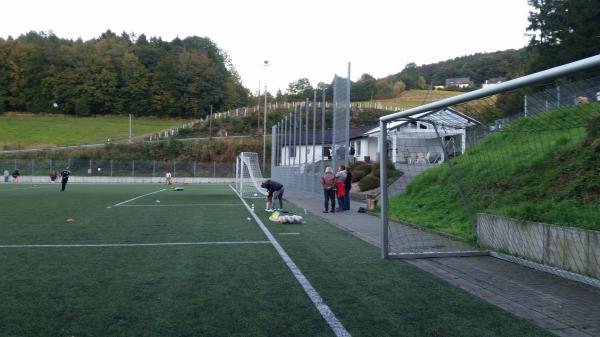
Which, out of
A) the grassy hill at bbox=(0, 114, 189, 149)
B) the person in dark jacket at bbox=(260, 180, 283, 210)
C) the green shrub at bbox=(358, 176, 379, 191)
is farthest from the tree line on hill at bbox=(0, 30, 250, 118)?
the person in dark jacket at bbox=(260, 180, 283, 210)

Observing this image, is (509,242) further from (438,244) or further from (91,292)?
(91,292)

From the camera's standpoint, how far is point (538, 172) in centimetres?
1054

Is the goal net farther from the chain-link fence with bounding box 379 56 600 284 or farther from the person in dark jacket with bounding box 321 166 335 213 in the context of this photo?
the chain-link fence with bounding box 379 56 600 284

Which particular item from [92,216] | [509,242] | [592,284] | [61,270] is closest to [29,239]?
[61,270]

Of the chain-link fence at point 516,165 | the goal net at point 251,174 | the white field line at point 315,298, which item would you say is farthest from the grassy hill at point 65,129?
the white field line at point 315,298

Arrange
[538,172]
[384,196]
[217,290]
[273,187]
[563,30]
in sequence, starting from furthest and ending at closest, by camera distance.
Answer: [563,30]
[273,187]
[538,172]
[384,196]
[217,290]

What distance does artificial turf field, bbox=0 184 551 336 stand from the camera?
5.14 m

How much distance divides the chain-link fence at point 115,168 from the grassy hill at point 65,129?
17004 millimetres

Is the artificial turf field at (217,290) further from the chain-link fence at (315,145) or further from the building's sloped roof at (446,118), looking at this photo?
the chain-link fence at (315,145)

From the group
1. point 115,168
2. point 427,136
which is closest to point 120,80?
point 115,168

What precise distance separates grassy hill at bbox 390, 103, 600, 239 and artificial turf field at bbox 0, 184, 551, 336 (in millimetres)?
2541

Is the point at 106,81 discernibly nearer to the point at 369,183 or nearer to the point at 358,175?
the point at 358,175

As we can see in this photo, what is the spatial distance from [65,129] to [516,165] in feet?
294

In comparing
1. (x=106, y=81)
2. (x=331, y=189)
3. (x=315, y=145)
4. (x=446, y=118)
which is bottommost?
(x=331, y=189)
